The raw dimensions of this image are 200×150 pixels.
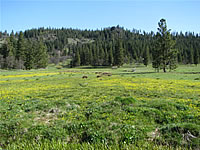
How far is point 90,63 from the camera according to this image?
14050 cm

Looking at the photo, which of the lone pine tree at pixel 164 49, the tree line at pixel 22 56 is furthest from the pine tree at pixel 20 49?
the lone pine tree at pixel 164 49

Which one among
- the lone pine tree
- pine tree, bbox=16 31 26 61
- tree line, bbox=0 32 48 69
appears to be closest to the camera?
the lone pine tree

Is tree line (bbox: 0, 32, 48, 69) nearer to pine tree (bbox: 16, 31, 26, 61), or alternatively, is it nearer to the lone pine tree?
pine tree (bbox: 16, 31, 26, 61)

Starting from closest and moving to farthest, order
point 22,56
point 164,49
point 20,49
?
point 164,49, point 22,56, point 20,49

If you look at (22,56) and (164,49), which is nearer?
(164,49)

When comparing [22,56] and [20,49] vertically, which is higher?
[20,49]

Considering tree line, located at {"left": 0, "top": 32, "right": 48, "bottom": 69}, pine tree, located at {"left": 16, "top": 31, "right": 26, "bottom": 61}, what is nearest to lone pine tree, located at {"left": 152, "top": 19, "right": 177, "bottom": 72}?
tree line, located at {"left": 0, "top": 32, "right": 48, "bottom": 69}

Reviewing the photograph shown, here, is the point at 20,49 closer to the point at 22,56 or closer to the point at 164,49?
the point at 22,56

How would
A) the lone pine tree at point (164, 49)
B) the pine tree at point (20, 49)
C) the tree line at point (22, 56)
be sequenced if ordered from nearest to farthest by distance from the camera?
the lone pine tree at point (164, 49), the tree line at point (22, 56), the pine tree at point (20, 49)

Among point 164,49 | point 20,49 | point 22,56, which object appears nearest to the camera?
point 164,49

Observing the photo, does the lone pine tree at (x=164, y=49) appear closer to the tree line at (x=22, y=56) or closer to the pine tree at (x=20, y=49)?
the tree line at (x=22, y=56)

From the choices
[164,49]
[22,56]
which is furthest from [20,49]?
[164,49]

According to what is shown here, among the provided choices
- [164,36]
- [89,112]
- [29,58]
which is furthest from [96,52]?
[89,112]

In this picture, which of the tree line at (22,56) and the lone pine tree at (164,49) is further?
the tree line at (22,56)
